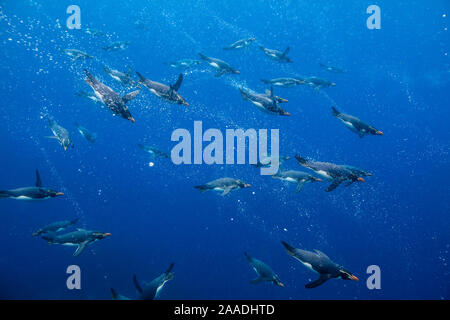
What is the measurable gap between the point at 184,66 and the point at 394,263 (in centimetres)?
1787

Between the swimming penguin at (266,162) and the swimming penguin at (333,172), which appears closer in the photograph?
the swimming penguin at (333,172)

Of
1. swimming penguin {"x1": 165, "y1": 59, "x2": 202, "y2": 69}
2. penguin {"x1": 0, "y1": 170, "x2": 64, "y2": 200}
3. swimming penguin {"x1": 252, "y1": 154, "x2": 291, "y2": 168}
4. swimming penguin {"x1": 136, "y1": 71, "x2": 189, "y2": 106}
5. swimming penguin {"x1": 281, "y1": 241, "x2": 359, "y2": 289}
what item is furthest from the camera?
swimming penguin {"x1": 165, "y1": 59, "x2": 202, "y2": 69}

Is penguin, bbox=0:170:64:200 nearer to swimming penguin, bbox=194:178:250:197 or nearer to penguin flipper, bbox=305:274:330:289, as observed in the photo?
swimming penguin, bbox=194:178:250:197

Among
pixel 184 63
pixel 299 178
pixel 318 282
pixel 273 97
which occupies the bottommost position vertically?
pixel 318 282

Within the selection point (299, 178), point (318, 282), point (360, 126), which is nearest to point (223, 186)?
point (299, 178)

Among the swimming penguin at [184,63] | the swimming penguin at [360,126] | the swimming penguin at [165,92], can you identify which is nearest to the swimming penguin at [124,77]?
the swimming penguin at [165,92]

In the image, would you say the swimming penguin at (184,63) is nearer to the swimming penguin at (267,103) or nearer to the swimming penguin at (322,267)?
the swimming penguin at (267,103)

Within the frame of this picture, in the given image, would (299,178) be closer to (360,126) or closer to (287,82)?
(360,126)

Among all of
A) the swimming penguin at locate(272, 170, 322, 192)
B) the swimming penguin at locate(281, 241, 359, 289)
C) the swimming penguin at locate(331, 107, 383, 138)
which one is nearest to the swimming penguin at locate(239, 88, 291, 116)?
the swimming penguin at locate(331, 107, 383, 138)

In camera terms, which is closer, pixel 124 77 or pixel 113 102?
pixel 113 102

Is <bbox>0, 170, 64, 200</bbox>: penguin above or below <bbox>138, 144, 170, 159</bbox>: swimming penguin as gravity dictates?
below

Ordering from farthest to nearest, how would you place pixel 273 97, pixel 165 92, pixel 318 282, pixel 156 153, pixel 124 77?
pixel 156 153 → pixel 124 77 → pixel 273 97 → pixel 165 92 → pixel 318 282

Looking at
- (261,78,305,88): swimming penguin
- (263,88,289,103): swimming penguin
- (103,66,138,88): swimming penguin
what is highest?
(261,78,305,88): swimming penguin

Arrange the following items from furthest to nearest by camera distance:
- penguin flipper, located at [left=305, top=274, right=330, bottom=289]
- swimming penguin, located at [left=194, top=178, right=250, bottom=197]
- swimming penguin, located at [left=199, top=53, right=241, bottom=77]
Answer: swimming penguin, located at [left=199, top=53, right=241, bottom=77], swimming penguin, located at [left=194, top=178, right=250, bottom=197], penguin flipper, located at [left=305, top=274, right=330, bottom=289]
